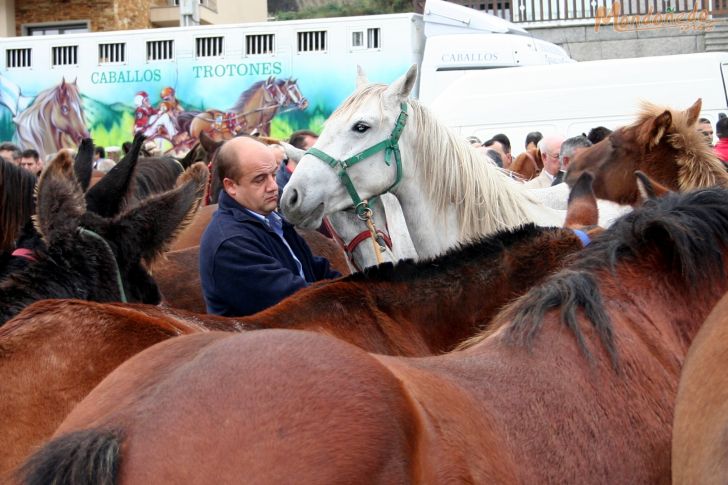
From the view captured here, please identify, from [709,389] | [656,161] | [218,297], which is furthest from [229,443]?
[656,161]

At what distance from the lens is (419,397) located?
2170 millimetres

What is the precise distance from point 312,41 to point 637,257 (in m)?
17.7

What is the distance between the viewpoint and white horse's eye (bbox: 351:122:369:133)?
5195mm

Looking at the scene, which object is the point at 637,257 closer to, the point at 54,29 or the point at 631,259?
the point at 631,259

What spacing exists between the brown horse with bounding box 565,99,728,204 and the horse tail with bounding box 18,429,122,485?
4.26m

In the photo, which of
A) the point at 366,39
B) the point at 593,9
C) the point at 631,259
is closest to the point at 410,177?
the point at 631,259

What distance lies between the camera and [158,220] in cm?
379

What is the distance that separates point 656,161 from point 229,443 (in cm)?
470

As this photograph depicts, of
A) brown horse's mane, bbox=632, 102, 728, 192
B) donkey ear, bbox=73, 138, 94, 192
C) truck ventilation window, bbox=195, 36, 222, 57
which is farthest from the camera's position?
truck ventilation window, bbox=195, 36, 222, 57

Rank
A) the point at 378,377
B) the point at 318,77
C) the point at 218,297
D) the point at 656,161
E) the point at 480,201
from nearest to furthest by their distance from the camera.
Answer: the point at 378,377, the point at 218,297, the point at 480,201, the point at 656,161, the point at 318,77

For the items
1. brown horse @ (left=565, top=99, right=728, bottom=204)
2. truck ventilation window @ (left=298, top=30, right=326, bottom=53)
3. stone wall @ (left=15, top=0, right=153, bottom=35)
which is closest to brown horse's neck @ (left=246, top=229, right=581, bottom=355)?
brown horse @ (left=565, top=99, right=728, bottom=204)

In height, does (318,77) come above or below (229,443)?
above

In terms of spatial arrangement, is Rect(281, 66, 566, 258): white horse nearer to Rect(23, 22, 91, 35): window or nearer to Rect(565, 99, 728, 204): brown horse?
Rect(565, 99, 728, 204): brown horse

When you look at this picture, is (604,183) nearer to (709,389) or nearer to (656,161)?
(656,161)
